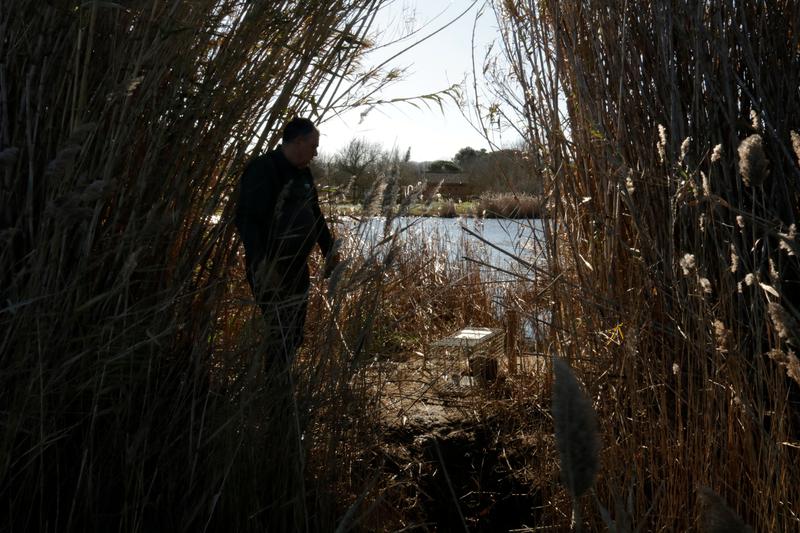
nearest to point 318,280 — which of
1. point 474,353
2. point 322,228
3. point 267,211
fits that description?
point 267,211

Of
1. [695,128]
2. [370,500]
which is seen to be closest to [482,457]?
[370,500]

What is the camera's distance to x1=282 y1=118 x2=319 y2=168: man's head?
283cm

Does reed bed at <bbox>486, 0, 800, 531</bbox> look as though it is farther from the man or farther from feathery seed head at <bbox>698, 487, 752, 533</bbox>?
feathery seed head at <bbox>698, 487, 752, 533</bbox>

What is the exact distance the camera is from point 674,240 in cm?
257

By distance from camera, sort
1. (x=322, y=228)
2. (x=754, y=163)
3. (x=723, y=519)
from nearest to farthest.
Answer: (x=723, y=519)
(x=754, y=163)
(x=322, y=228)

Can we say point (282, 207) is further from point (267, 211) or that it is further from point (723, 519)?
point (723, 519)

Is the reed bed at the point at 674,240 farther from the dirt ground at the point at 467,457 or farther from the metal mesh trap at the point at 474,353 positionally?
the metal mesh trap at the point at 474,353

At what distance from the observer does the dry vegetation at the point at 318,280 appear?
6.06 ft

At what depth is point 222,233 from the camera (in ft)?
8.59

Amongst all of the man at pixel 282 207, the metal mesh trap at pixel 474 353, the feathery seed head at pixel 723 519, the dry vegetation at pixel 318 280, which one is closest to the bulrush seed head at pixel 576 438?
the feathery seed head at pixel 723 519

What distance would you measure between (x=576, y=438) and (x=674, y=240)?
2.05 meters

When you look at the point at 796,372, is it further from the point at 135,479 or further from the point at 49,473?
the point at 49,473

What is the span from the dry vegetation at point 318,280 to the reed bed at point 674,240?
0.01 m

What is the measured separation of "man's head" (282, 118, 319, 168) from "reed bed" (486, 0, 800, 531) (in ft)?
2.67
